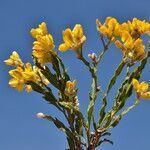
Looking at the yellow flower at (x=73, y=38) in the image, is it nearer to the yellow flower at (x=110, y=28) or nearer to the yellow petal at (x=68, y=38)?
the yellow petal at (x=68, y=38)

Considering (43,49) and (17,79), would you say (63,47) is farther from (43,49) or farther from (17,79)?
(17,79)

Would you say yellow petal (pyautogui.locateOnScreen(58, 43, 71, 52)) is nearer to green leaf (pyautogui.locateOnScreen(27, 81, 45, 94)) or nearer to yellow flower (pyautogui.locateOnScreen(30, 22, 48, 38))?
yellow flower (pyautogui.locateOnScreen(30, 22, 48, 38))

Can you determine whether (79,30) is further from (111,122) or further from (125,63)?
(111,122)

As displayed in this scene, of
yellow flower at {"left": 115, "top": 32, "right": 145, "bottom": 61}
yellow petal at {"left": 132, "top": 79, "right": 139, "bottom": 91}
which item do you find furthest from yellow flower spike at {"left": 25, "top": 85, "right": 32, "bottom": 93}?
yellow petal at {"left": 132, "top": 79, "right": 139, "bottom": 91}

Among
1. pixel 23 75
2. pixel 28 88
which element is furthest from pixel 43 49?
pixel 28 88

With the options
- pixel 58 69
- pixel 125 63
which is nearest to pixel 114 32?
pixel 125 63
